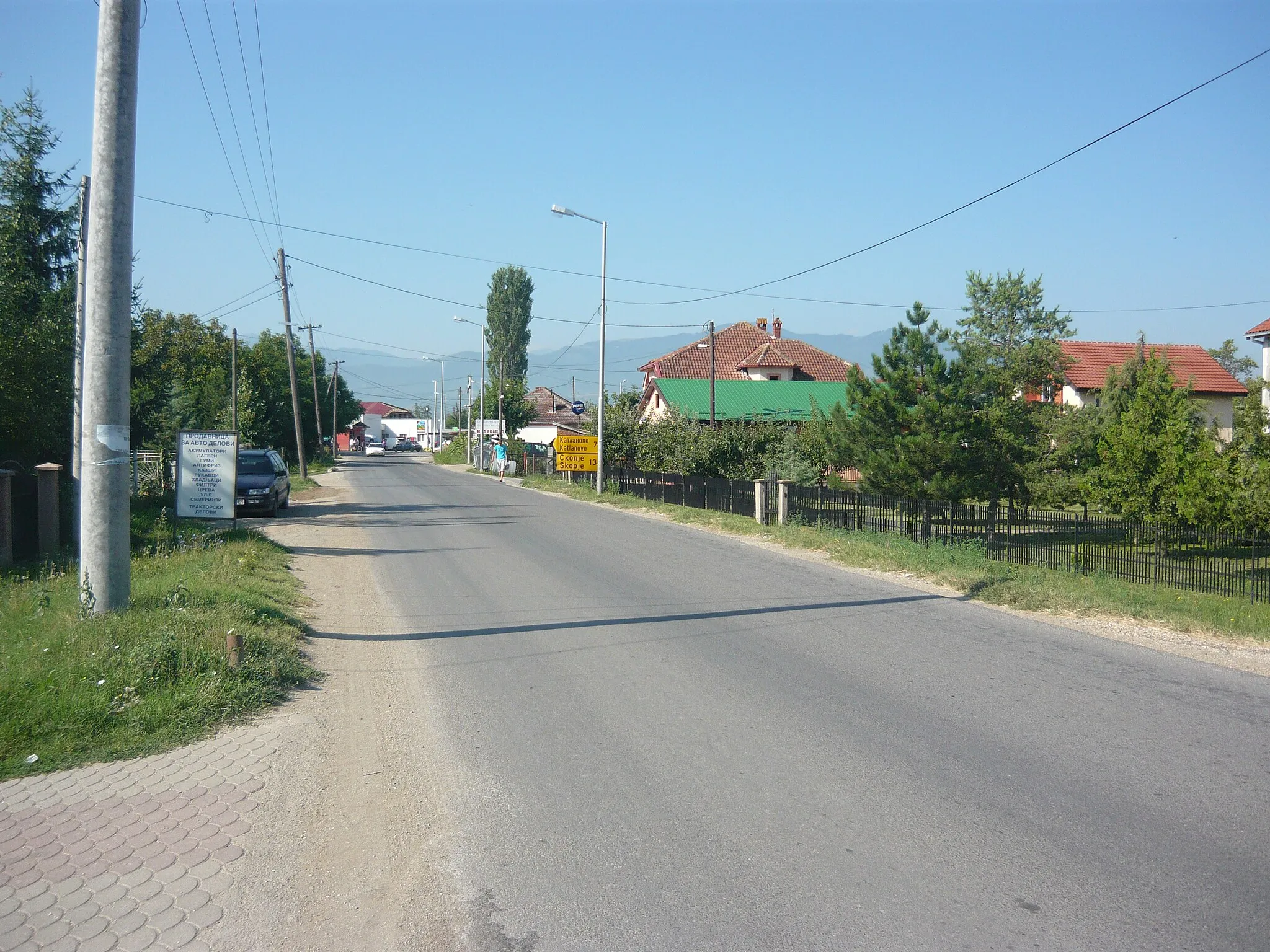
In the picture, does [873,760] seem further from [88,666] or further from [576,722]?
[88,666]

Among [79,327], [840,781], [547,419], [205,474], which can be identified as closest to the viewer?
[840,781]

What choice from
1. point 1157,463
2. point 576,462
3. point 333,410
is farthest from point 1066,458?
point 333,410

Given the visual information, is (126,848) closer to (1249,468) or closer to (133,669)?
(133,669)

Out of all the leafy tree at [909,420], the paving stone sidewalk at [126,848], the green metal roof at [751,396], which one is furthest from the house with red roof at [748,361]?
the paving stone sidewalk at [126,848]

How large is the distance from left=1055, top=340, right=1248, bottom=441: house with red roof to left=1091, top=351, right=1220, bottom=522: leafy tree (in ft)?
87.0

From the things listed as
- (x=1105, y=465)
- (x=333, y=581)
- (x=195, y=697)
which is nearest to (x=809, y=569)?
(x=333, y=581)

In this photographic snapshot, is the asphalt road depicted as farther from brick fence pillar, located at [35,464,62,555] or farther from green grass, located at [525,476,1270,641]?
brick fence pillar, located at [35,464,62,555]

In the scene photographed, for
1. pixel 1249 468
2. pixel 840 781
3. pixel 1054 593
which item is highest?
pixel 1249 468

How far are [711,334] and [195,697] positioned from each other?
35.9 metres

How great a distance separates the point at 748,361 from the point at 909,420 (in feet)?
130

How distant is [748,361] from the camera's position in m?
60.8

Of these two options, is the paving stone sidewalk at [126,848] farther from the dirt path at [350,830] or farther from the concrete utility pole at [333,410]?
the concrete utility pole at [333,410]

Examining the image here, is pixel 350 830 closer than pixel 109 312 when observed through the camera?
Yes

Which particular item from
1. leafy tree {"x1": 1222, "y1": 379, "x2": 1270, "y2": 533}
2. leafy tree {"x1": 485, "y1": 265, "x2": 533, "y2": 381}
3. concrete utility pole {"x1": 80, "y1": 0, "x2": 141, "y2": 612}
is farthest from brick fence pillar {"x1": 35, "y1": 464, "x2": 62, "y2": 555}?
leafy tree {"x1": 485, "y1": 265, "x2": 533, "y2": 381}
